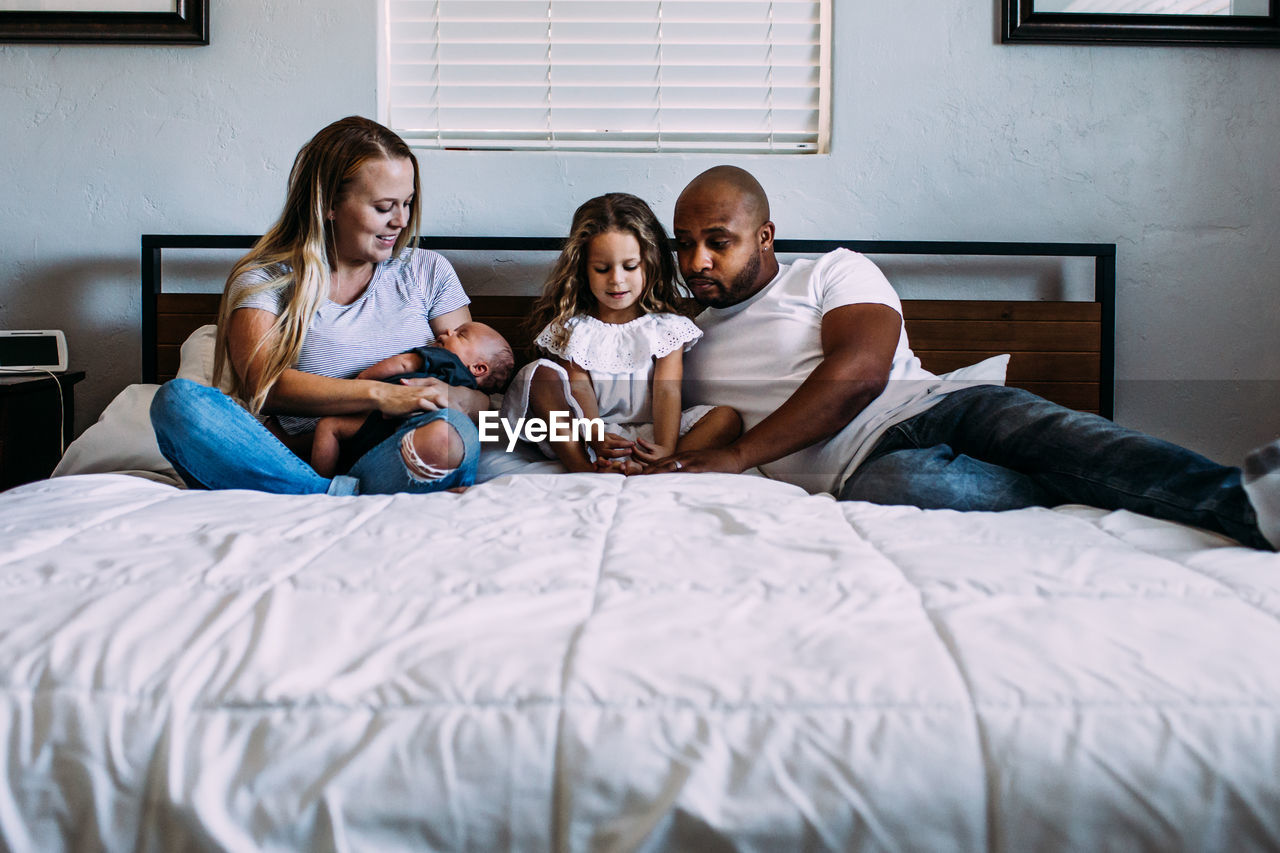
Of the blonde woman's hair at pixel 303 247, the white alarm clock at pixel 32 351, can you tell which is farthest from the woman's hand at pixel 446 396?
the white alarm clock at pixel 32 351

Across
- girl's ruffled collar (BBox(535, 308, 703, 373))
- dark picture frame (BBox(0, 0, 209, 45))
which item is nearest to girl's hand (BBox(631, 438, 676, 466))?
girl's ruffled collar (BBox(535, 308, 703, 373))

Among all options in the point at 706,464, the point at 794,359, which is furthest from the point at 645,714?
the point at 794,359

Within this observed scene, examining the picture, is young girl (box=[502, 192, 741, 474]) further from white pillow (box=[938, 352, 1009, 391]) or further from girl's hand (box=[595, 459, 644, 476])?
white pillow (box=[938, 352, 1009, 391])

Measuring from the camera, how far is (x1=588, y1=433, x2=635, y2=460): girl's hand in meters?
1.54

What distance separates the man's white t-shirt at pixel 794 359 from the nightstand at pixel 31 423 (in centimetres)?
135

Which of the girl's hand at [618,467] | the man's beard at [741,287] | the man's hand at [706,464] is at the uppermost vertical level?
the man's beard at [741,287]

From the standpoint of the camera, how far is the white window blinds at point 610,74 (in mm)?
2082

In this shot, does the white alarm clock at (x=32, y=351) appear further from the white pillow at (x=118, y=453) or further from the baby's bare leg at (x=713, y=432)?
the baby's bare leg at (x=713, y=432)

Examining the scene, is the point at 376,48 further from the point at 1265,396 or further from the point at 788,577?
the point at 1265,396

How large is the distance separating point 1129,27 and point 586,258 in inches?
53.1

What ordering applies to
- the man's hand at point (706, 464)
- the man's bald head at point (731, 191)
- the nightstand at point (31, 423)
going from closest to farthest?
the man's hand at point (706, 464), the man's bald head at point (731, 191), the nightstand at point (31, 423)

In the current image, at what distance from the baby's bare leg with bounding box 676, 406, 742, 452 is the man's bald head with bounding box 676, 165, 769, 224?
0.37 m

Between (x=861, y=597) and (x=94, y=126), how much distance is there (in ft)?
6.84

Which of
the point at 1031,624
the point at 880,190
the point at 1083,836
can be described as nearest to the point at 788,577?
the point at 1031,624
